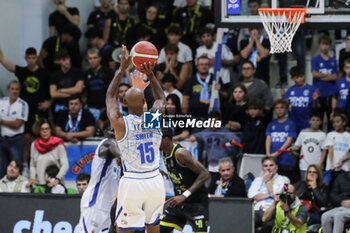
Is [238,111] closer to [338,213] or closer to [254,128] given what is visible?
[254,128]

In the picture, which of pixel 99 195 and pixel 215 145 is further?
pixel 215 145

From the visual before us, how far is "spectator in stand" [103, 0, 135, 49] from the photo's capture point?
623 inches

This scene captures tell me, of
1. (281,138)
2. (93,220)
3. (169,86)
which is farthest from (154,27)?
(93,220)

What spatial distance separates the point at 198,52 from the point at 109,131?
4785 millimetres

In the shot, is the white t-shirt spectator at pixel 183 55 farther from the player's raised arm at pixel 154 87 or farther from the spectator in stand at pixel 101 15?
the player's raised arm at pixel 154 87

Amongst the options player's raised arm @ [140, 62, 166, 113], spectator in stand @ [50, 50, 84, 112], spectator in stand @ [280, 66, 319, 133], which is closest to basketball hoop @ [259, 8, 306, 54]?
player's raised arm @ [140, 62, 166, 113]

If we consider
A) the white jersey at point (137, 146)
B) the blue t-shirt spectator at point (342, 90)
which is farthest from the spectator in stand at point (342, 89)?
the white jersey at point (137, 146)

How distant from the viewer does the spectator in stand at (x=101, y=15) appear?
16250 mm

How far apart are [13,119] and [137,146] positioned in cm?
623

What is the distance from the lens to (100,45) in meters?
15.8

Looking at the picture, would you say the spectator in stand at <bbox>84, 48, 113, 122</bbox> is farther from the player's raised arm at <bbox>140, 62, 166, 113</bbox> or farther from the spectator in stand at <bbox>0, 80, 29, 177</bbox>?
the player's raised arm at <bbox>140, 62, 166, 113</bbox>

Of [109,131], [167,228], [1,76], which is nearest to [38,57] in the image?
[1,76]

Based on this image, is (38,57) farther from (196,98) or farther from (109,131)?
(109,131)

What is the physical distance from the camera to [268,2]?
10.9 metres
